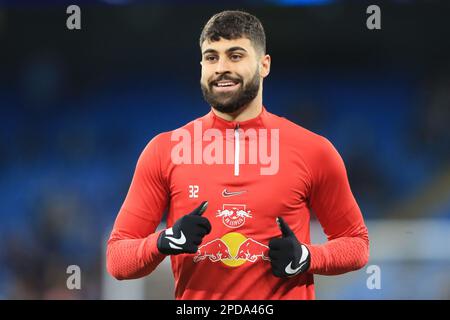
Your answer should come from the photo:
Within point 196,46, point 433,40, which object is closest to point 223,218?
point 196,46

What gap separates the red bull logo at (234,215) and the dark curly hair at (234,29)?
0.55m

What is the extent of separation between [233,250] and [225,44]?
679 mm

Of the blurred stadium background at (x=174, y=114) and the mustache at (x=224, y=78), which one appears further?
the blurred stadium background at (x=174, y=114)

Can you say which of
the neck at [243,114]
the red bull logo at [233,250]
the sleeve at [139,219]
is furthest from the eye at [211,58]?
the red bull logo at [233,250]

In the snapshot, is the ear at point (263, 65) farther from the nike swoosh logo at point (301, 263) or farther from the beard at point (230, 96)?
the nike swoosh logo at point (301, 263)

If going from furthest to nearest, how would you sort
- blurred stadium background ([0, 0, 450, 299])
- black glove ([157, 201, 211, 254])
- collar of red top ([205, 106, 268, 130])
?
blurred stadium background ([0, 0, 450, 299]), collar of red top ([205, 106, 268, 130]), black glove ([157, 201, 211, 254])

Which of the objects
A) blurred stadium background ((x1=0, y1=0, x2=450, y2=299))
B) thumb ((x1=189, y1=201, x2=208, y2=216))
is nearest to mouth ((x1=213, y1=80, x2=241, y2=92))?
thumb ((x1=189, y1=201, x2=208, y2=216))

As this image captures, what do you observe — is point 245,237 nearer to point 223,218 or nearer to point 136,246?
point 223,218

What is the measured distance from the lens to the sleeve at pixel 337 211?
92.4 inches

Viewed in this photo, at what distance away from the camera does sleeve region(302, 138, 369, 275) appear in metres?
2.35

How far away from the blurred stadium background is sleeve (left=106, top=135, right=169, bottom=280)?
1.37 m

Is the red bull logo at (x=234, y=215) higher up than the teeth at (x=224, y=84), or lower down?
lower down

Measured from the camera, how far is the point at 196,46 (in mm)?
3619

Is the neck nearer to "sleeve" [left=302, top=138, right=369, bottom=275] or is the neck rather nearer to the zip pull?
the zip pull
